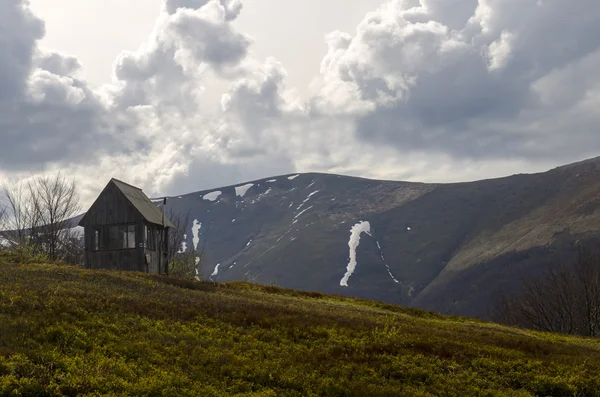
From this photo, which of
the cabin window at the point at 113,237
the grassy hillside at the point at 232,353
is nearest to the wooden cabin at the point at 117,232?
the cabin window at the point at 113,237

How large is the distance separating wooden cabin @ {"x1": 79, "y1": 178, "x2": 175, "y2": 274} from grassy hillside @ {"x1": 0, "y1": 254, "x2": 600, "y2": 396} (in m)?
23.9

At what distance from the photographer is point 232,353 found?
841 inches

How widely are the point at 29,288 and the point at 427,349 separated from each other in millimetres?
17799

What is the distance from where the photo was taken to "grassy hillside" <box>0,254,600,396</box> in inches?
679

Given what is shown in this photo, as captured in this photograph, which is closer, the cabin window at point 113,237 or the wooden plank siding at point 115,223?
the wooden plank siding at point 115,223

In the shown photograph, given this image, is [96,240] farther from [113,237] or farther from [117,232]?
[117,232]

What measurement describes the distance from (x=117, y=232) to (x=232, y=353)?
39.3m

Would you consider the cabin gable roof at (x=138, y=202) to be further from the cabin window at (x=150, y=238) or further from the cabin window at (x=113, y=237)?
the cabin window at (x=113, y=237)

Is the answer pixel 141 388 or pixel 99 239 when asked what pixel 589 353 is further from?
pixel 99 239

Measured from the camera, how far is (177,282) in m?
43.0

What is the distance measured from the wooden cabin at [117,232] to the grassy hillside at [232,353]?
78.3ft

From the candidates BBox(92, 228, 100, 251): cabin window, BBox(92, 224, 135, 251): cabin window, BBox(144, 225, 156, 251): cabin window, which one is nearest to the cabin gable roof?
BBox(144, 225, 156, 251): cabin window

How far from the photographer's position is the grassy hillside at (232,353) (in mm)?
17234

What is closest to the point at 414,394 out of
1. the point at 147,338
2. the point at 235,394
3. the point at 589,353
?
the point at 235,394
